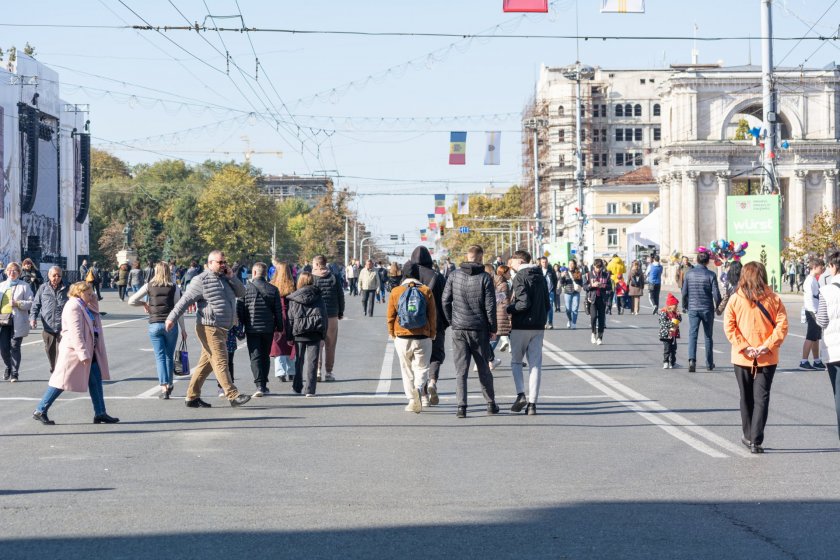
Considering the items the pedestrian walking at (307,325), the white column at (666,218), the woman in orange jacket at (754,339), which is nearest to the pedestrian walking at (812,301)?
the pedestrian walking at (307,325)

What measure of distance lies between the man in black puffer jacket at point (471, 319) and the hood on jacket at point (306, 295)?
2767 mm

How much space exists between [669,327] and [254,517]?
11.9 m

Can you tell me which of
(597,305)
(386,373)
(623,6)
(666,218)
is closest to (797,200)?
(666,218)

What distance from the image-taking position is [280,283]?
16.0 m

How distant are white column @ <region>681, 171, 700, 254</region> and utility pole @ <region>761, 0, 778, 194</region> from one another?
4986 centimetres

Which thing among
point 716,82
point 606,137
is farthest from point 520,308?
point 606,137

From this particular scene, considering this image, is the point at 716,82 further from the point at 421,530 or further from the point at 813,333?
the point at 421,530

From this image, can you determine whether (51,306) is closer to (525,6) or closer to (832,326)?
(525,6)

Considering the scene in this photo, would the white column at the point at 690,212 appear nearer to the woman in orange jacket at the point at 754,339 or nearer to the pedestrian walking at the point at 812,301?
the pedestrian walking at the point at 812,301

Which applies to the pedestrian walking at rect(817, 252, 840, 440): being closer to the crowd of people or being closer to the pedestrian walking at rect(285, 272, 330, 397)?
the crowd of people

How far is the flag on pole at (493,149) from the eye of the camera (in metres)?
53.9

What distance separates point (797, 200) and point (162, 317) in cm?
8138

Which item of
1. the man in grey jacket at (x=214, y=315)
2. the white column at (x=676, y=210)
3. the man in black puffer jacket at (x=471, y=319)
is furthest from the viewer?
the white column at (x=676, y=210)

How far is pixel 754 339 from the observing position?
10.3 meters
